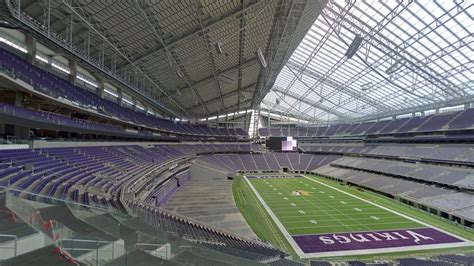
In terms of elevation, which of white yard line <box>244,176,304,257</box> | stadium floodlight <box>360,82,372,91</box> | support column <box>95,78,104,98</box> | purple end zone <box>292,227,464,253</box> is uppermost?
stadium floodlight <box>360,82,372,91</box>

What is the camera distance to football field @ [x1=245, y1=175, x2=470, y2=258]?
58.2 ft

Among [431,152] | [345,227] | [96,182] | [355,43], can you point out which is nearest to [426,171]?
[431,152]

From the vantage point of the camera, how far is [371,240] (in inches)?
738

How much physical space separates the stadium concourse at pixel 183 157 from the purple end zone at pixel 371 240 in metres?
0.16

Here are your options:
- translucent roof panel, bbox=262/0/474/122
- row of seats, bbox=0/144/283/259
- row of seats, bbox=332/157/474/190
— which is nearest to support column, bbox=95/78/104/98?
row of seats, bbox=0/144/283/259

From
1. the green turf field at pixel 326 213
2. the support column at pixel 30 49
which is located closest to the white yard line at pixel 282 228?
the green turf field at pixel 326 213

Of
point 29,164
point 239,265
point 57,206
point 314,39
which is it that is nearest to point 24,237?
point 57,206

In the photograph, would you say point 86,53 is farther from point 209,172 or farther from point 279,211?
point 209,172

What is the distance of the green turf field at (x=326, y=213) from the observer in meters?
21.6

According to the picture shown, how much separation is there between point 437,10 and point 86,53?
88.2 feet

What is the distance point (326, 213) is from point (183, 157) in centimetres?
2542

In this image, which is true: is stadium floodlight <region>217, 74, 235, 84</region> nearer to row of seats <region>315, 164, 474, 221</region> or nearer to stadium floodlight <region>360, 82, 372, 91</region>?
stadium floodlight <region>360, 82, 372, 91</region>

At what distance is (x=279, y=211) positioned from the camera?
2617cm

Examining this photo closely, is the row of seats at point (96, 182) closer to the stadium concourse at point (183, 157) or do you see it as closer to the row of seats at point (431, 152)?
the stadium concourse at point (183, 157)
